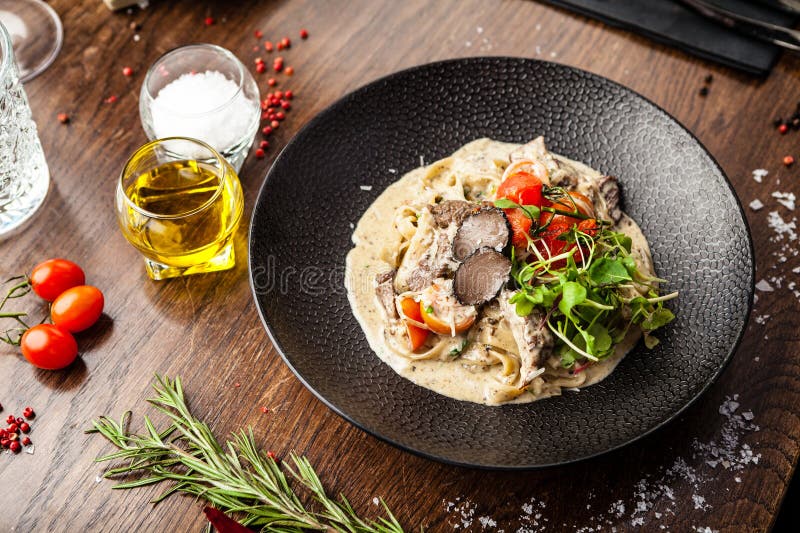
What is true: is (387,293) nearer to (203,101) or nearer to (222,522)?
(222,522)

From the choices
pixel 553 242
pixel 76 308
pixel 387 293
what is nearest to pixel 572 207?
→ pixel 553 242

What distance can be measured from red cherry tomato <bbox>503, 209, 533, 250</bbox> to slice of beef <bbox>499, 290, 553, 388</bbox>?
32cm

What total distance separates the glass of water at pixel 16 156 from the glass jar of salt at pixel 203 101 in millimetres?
619

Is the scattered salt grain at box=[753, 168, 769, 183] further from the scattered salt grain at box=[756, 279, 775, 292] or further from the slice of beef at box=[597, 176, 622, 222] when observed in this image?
the slice of beef at box=[597, 176, 622, 222]

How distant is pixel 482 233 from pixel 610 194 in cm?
88

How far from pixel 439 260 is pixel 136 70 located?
251 cm

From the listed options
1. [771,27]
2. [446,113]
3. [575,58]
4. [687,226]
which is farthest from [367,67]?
[771,27]

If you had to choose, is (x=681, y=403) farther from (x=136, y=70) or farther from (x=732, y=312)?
(x=136, y=70)

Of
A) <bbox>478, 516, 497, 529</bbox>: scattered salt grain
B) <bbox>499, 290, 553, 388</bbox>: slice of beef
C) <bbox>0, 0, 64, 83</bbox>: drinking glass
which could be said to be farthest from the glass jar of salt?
<bbox>478, 516, 497, 529</bbox>: scattered salt grain

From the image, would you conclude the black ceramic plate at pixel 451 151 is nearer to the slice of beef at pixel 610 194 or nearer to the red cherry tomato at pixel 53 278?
the slice of beef at pixel 610 194

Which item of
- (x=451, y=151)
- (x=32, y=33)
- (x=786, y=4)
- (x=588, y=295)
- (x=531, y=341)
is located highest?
(x=786, y=4)

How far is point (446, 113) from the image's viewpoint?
455cm

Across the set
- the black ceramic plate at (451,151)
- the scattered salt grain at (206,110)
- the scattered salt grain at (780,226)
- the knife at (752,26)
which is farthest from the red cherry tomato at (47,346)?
the knife at (752,26)

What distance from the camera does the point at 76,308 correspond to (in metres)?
3.95
